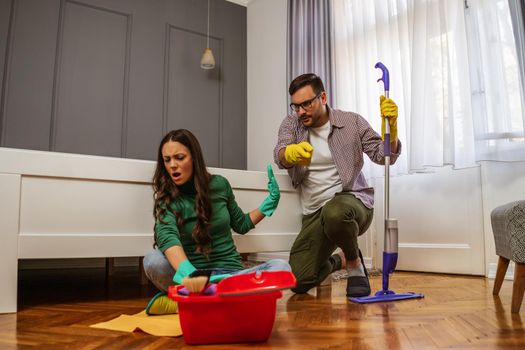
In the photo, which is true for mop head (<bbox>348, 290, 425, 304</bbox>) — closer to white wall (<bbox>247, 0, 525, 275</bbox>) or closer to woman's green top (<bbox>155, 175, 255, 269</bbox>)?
woman's green top (<bbox>155, 175, 255, 269</bbox>)

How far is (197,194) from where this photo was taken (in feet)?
5.25

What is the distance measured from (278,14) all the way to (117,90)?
1527mm

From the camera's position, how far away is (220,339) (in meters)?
1.11

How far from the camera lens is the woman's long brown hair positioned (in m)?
1.56

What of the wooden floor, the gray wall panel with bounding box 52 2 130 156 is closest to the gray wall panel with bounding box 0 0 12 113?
the gray wall panel with bounding box 52 2 130 156

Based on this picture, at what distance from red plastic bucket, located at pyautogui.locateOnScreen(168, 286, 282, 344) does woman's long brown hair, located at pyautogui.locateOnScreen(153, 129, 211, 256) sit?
0.47m

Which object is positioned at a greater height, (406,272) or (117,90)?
(117,90)

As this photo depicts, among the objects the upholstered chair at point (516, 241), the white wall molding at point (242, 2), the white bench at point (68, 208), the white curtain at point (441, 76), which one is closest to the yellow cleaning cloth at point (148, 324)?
the white bench at point (68, 208)

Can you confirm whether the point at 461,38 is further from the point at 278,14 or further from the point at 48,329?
the point at 48,329

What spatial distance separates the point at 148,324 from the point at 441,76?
6.64 ft

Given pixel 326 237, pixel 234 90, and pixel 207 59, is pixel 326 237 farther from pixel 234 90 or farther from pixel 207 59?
pixel 234 90

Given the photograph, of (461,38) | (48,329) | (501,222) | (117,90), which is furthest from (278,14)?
(48,329)

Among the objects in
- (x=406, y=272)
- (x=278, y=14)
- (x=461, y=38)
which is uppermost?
(x=278, y=14)

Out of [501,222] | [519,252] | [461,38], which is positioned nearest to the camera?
[519,252]
